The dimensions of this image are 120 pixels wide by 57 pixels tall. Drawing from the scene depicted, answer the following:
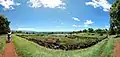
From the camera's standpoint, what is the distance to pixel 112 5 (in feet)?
270

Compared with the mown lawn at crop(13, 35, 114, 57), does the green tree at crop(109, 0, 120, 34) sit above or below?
above

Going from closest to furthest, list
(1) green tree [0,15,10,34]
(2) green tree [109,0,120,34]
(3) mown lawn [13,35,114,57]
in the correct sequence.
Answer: (3) mown lawn [13,35,114,57]
(2) green tree [109,0,120,34]
(1) green tree [0,15,10,34]

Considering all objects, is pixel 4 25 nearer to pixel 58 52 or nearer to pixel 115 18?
pixel 115 18

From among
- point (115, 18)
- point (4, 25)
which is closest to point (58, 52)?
point (115, 18)

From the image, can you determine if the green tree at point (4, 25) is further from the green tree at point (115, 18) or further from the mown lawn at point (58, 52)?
the mown lawn at point (58, 52)

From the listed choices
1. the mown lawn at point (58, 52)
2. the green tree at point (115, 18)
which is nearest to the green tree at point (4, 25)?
the green tree at point (115, 18)

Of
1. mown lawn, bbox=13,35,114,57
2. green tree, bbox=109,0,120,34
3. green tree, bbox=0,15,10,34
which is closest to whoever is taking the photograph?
mown lawn, bbox=13,35,114,57

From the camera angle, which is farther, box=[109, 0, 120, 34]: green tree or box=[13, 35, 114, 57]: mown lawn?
box=[109, 0, 120, 34]: green tree

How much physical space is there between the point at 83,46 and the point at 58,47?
5.24 meters

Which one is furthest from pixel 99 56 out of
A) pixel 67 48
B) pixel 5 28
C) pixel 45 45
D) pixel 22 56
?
pixel 5 28

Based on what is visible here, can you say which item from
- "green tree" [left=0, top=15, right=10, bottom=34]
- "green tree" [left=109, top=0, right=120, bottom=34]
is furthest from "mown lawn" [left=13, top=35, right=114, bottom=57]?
"green tree" [left=0, top=15, right=10, bottom=34]

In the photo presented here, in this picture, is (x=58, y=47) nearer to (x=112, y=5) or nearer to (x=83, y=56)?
(x=83, y=56)

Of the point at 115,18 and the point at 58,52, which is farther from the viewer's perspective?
the point at 115,18

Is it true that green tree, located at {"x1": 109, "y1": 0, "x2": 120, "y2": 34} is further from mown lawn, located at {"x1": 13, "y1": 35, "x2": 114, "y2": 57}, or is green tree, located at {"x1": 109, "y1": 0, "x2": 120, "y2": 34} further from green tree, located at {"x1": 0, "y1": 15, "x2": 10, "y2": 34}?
green tree, located at {"x1": 0, "y1": 15, "x2": 10, "y2": 34}
